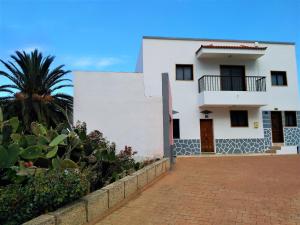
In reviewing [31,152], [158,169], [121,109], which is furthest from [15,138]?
[121,109]

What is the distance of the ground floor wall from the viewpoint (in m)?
19.0

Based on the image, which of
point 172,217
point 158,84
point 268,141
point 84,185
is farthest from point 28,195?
point 268,141

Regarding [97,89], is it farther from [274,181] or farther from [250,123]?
[250,123]

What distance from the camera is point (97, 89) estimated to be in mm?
13070

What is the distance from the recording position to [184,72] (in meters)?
19.7

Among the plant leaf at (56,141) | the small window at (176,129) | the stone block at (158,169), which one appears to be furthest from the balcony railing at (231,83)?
the plant leaf at (56,141)

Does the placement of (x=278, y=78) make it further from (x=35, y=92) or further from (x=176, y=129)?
(x=35, y=92)

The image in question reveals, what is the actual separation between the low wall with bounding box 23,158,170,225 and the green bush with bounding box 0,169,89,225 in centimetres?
17

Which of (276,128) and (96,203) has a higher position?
(276,128)

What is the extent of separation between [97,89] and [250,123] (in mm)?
10940

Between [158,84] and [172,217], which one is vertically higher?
[158,84]

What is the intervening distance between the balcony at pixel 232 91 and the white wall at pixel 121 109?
6.80m

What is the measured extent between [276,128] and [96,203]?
58.8 feet

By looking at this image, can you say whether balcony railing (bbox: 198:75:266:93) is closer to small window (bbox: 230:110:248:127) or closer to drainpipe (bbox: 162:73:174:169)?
small window (bbox: 230:110:248:127)
